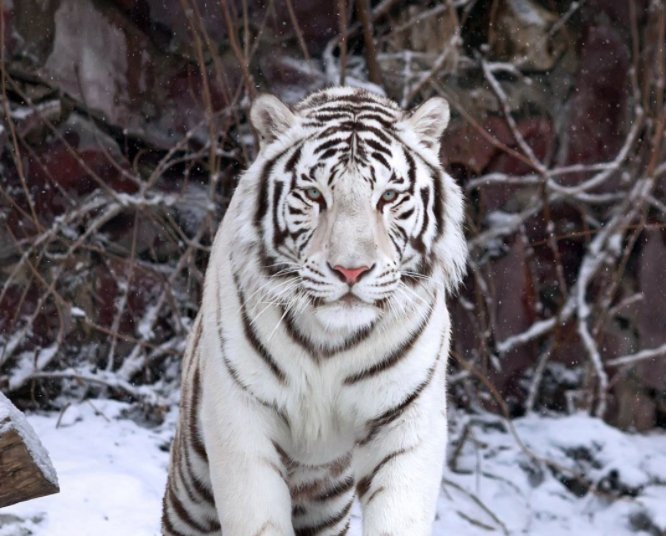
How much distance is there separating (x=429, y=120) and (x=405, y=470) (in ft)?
2.64

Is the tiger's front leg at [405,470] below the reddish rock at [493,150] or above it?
below

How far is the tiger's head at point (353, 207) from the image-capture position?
2.36 m

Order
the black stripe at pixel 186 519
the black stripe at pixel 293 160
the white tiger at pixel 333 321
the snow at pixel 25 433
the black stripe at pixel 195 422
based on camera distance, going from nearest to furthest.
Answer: the snow at pixel 25 433 < the white tiger at pixel 333 321 < the black stripe at pixel 293 160 < the black stripe at pixel 195 422 < the black stripe at pixel 186 519

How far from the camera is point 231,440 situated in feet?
8.13

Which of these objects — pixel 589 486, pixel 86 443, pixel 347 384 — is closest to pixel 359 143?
pixel 347 384

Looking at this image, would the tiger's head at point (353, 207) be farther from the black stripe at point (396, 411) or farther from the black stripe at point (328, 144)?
the black stripe at point (396, 411)

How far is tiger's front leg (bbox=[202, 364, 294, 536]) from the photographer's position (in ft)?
8.06

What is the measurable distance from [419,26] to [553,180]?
2.98 ft

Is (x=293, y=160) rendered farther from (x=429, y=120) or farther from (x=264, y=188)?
(x=429, y=120)

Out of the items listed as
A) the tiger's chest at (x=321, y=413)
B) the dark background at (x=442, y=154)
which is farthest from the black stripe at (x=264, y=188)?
the dark background at (x=442, y=154)

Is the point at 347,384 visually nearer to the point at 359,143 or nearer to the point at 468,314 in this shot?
the point at 359,143

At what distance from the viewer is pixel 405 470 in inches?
96.8

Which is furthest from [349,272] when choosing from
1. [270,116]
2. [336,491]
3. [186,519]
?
[186,519]

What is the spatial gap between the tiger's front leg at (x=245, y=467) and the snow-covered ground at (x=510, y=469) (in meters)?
1.38
